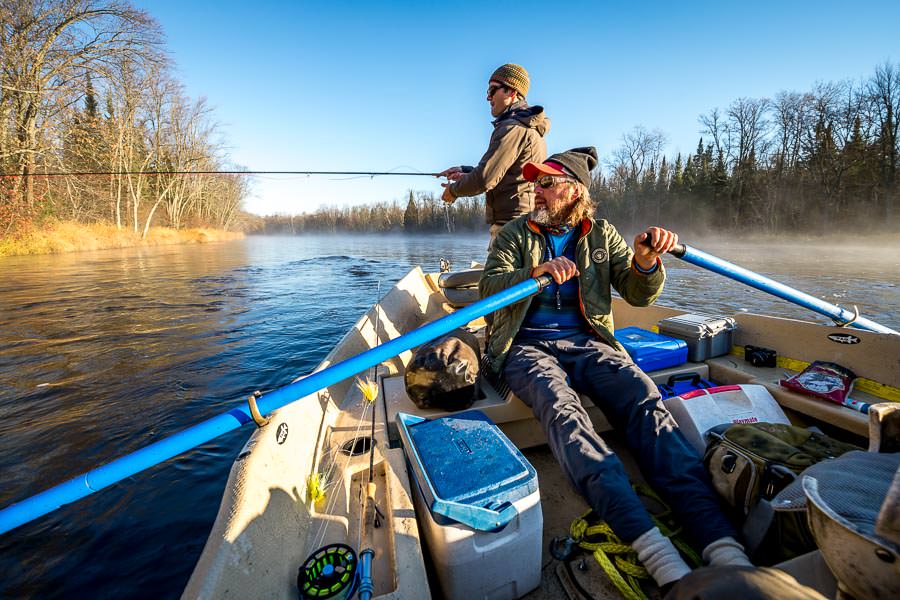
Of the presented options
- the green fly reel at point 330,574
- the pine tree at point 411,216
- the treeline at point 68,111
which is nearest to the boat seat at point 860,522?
the green fly reel at point 330,574

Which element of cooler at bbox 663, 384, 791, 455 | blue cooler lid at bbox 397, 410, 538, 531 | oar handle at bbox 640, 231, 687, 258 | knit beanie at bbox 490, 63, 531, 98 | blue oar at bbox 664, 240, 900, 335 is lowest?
cooler at bbox 663, 384, 791, 455

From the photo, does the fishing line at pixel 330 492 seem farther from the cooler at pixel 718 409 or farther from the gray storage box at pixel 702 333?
the gray storage box at pixel 702 333

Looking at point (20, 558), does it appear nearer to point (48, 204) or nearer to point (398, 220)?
point (48, 204)

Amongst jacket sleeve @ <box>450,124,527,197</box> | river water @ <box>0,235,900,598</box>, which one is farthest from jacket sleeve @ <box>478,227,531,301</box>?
river water @ <box>0,235,900,598</box>

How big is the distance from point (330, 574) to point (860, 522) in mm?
1373

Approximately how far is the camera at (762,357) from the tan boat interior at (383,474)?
0.05m

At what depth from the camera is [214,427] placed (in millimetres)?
1662

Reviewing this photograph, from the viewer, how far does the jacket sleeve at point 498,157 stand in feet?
10.1

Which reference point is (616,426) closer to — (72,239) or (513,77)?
(513,77)

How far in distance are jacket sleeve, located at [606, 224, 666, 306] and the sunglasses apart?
416 millimetres

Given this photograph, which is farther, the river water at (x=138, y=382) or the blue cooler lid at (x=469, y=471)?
the river water at (x=138, y=382)

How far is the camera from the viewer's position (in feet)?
9.17

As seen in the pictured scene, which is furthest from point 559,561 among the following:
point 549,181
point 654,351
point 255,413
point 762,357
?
point 762,357

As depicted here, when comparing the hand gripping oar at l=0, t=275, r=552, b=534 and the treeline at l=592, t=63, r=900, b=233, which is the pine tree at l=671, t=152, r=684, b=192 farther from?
the hand gripping oar at l=0, t=275, r=552, b=534
